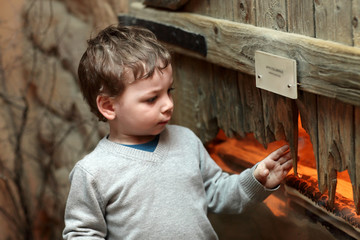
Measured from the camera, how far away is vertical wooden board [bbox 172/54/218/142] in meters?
2.35

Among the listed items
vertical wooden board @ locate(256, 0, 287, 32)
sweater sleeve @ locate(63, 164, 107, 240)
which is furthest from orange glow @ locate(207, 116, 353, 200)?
sweater sleeve @ locate(63, 164, 107, 240)

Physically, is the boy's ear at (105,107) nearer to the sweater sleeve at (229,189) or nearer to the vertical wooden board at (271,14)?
the sweater sleeve at (229,189)

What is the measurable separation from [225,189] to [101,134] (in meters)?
1.46

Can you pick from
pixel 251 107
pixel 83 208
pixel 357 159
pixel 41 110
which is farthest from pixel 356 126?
pixel 41 110

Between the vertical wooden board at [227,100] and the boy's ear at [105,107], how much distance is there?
0.55 m

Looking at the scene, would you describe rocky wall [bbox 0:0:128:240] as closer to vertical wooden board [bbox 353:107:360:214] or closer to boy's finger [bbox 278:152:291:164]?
boy's finger [bbox 278:152:291:164]

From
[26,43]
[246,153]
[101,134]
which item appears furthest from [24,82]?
[246,153]

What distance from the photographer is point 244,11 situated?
1920 millimetres

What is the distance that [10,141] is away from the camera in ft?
10.4

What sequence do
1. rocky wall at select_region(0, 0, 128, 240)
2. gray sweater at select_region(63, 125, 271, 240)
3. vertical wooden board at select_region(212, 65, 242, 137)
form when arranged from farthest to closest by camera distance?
1. rocky wall at select_region(0, 0, 128, 240)
2. vertical wooden board at select_region(212, 65, 242, 137)
3. gray sweater at select_region(63, 125, 271, 240)

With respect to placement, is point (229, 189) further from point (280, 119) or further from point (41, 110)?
point (41, 110)

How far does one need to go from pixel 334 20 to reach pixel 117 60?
68 centimetres

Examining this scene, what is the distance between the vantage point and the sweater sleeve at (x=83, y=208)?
1.74 meters

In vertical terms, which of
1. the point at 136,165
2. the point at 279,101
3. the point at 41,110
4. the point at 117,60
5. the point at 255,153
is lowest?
the point at 41,110
